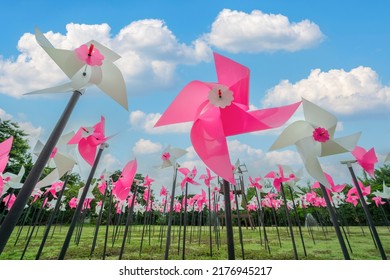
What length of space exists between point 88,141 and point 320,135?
29.7 inches

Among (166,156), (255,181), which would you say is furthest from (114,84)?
(255,181)

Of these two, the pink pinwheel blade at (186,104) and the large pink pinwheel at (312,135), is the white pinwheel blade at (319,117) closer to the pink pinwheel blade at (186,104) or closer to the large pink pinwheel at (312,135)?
the large pink pinwheel at (312,135)

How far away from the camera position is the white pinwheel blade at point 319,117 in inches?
28.2

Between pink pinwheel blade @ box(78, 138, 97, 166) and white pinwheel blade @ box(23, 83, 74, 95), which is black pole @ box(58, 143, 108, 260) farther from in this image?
white pinwheel blade @ box(23, 83, 74, 95)

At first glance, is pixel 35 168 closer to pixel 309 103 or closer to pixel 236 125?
pixel 236 125

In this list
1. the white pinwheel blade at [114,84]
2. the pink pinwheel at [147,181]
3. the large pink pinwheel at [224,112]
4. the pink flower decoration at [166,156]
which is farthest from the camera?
the pink pinwheel at [147,181]

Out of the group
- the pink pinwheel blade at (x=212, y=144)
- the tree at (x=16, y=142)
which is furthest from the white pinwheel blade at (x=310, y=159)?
the tree at (x=16, y=142)

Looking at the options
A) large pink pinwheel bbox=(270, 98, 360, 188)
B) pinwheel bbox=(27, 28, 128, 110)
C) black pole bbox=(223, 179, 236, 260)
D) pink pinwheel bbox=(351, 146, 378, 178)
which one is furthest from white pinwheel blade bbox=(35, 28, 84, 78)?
pink pinwheel bbox=(351, 146, 378, 178)

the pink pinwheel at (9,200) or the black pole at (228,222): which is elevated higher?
the pink pinwheel at (9,200)

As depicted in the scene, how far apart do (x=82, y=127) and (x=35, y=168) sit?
42cm

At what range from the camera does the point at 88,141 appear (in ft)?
2.73

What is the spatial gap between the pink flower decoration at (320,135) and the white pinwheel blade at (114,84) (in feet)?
1.79
